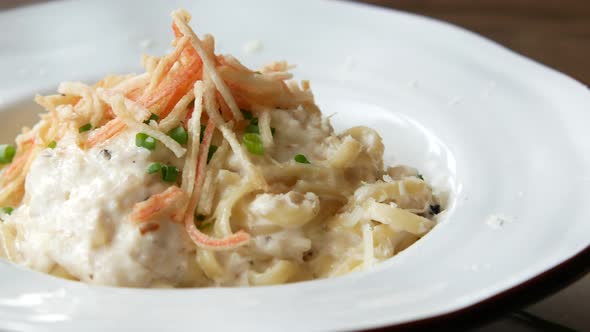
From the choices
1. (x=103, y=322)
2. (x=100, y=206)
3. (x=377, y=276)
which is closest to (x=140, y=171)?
(x=100, y=206)

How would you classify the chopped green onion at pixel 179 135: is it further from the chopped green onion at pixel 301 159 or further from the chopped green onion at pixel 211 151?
the chopped green onion at pixel 301 159

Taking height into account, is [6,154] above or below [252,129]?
below

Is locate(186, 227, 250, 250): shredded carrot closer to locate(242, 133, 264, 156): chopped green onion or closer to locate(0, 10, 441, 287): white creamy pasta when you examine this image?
locate(0, 10, 441, 287): white creamy pasta

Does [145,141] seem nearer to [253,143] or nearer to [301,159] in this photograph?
[253,143]

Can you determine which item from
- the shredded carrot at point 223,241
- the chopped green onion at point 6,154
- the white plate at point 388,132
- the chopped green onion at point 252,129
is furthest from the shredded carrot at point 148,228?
the chopped green onion at point 6,154

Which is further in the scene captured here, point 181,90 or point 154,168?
point 181,90

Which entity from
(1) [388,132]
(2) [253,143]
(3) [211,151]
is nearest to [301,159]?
(2) [253,143]

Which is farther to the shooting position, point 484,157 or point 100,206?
point 484,157

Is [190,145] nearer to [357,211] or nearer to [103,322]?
[357,211]
